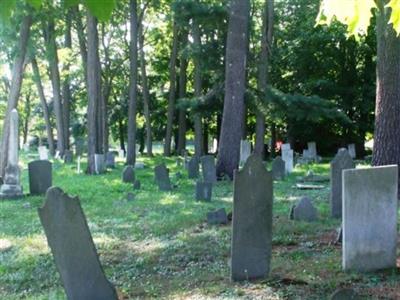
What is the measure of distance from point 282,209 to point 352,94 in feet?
70.7

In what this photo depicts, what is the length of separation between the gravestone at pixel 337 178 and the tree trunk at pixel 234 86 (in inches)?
282

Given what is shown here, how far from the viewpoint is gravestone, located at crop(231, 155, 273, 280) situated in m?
5.52

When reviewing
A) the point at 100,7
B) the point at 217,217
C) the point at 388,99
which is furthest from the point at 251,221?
the point at 388,99

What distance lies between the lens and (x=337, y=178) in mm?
8602

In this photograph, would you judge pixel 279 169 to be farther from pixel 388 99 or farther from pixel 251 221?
pixel 251 221

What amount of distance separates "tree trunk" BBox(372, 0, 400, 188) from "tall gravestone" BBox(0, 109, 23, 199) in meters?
8.31

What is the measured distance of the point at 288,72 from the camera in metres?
31.7

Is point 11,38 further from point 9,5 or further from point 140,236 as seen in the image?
Result: point 9,5

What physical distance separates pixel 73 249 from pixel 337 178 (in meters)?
4.96

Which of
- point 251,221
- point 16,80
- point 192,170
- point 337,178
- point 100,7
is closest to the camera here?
point 100,7

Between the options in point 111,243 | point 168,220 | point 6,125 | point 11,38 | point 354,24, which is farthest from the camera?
point 11,38

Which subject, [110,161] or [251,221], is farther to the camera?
[110,161]

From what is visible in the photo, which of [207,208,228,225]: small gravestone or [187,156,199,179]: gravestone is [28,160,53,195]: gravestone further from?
[207,208,228,225]: small gravestone

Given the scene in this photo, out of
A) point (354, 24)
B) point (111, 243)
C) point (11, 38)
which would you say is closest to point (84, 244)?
point (111, 243)
